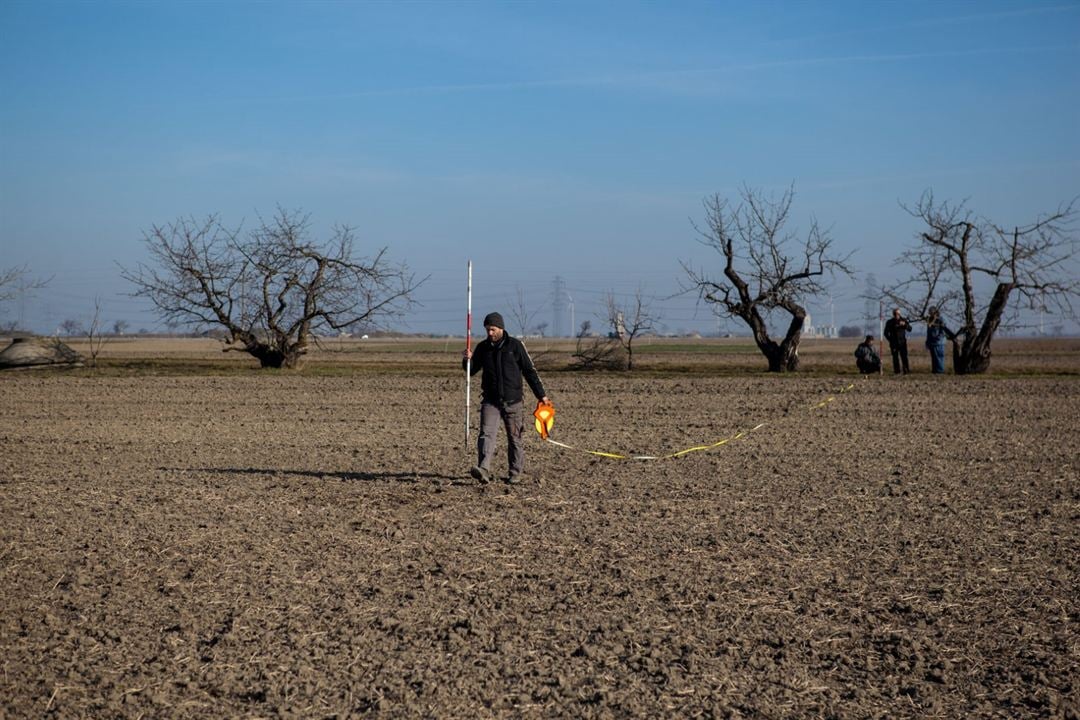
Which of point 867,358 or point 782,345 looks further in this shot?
point 782,345

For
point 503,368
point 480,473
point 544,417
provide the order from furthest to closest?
point 544,417
point 503,368
point 480,473

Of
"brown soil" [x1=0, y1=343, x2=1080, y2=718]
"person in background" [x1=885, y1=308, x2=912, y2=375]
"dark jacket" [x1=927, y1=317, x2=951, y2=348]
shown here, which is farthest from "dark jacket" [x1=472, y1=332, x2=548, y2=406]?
"dark jacket" [x1=927, y1=317, x2=951, y2=348]

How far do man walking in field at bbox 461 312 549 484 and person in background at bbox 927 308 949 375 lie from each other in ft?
74.6

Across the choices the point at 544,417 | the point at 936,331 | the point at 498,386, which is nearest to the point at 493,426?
the point at 498,386

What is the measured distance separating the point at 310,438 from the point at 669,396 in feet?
33.8

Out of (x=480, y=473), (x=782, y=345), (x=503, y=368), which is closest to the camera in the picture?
(x=480, y=473)

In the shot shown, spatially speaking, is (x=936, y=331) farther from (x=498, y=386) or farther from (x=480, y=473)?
(x=480, y=473)

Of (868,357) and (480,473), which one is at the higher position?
(868,357)

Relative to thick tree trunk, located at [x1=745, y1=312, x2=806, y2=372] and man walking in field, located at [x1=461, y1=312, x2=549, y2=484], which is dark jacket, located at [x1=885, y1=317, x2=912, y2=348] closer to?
thick tree trunk, located at [x1=745, y1=312, x2=806, y2=372]

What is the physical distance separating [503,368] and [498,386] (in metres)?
0.20

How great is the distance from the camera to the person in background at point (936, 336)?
3362 cm

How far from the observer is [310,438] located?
18.5 meters

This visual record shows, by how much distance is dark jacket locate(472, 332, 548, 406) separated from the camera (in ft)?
43.4

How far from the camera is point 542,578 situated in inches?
356
